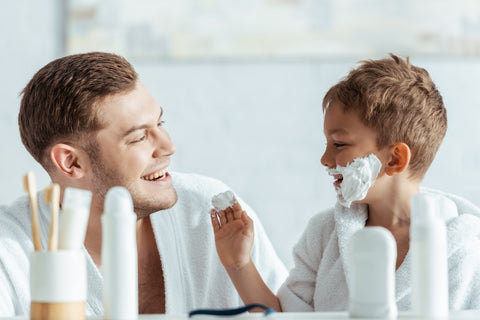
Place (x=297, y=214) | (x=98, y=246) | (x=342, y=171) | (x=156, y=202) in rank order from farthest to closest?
(x=297, y=214), (x=98, y=246), (x=156, y=202), (x=342, y=171)

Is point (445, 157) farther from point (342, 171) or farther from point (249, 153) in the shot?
point (342, 171)

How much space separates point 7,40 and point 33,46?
0.29ft

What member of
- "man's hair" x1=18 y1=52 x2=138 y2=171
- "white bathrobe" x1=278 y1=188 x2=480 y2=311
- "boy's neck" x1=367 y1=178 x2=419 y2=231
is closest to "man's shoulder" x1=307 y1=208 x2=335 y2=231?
"white bathrobe" x1=278 y1=188 x2=480 y2=311

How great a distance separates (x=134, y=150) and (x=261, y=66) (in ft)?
2.74

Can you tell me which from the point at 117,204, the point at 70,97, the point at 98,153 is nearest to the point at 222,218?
the point at 98,153

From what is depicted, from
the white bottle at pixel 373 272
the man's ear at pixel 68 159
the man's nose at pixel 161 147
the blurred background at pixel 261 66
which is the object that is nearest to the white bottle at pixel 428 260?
the white bottle at pixel 373 272

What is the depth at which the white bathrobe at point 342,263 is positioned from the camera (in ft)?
3.90

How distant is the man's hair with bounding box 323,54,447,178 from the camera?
1.27m

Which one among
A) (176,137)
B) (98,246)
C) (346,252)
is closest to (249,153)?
(176,137)

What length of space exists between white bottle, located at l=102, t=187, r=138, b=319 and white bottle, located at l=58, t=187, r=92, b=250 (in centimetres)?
3

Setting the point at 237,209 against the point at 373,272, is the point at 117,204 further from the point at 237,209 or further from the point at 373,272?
the point at 237,209

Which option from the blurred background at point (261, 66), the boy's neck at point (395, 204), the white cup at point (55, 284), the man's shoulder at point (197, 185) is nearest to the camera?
the white cup at point (55, 284)

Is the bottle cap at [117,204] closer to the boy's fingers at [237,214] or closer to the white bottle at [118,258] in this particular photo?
the white bottle at [118,258]

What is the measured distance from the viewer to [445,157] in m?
2.15
